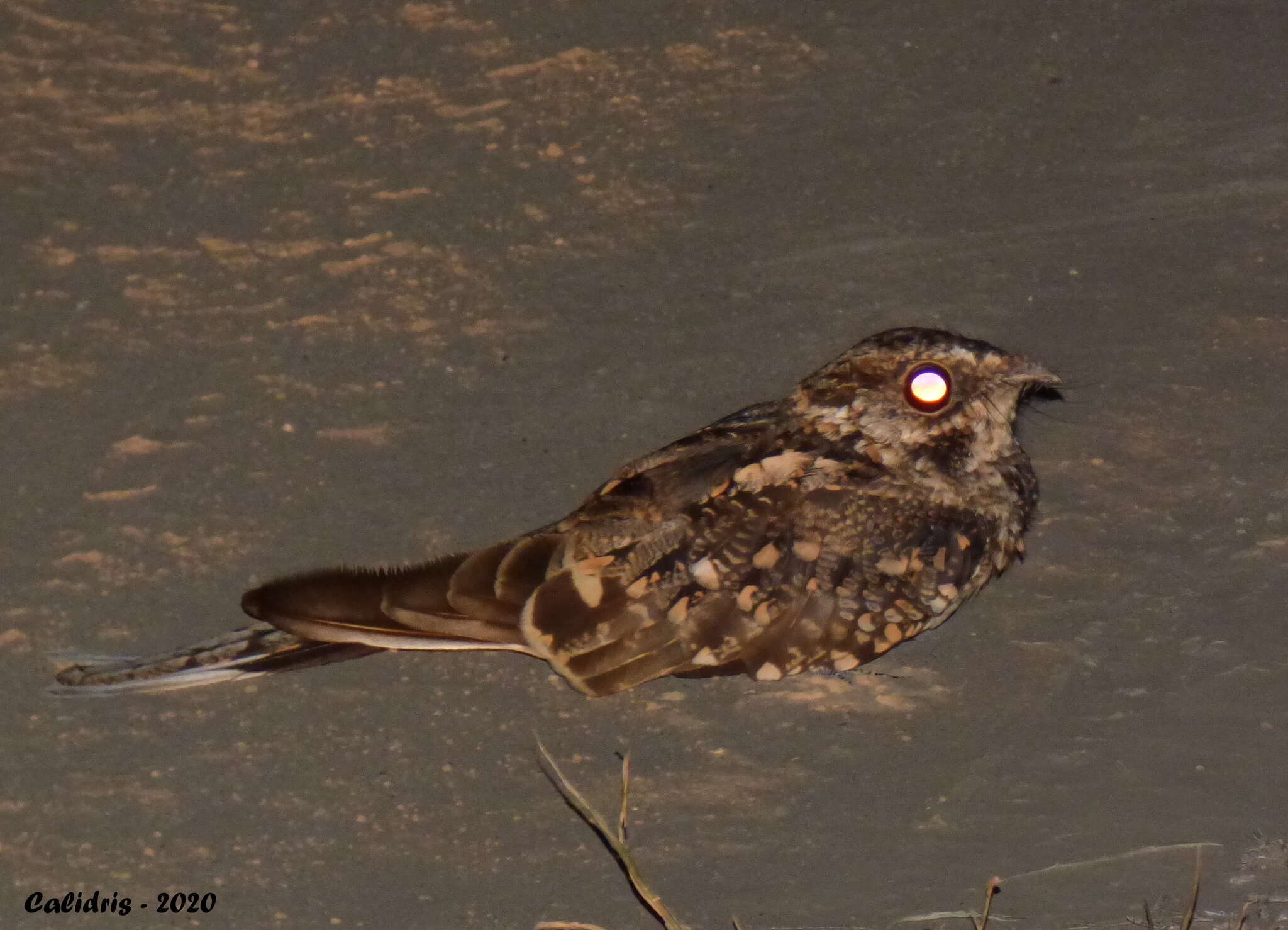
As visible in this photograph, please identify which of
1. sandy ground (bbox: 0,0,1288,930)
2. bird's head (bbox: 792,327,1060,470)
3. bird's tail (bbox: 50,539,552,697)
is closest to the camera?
bird's tail (bbox: 50,539,552,697)

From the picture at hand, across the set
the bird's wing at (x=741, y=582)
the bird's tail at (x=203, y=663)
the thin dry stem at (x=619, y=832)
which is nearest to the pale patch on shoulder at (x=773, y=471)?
the bird's wing at (x=741, y=582)

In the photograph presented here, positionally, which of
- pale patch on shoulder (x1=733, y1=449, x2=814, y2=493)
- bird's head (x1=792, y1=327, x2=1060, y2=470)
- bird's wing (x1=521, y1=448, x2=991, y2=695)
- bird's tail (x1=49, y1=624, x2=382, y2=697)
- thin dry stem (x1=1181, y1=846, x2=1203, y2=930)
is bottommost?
thin dry stem (x1=1181, y1=846, x2=1203, y2=930)

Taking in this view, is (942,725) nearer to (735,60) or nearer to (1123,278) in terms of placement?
(1123,278)

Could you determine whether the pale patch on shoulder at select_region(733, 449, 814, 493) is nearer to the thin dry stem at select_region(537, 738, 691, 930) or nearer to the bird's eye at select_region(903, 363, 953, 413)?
the bird's eye at select_region(903, 363, 953, 413)

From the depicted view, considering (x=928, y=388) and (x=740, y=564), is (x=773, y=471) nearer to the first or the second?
(x=740, y=564)

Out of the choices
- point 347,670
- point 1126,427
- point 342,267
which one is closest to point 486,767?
point 347,670

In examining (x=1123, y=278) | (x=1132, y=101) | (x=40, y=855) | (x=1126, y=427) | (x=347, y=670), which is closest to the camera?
(x=40, y=855)

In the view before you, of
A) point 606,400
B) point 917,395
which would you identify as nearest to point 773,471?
point 917,395

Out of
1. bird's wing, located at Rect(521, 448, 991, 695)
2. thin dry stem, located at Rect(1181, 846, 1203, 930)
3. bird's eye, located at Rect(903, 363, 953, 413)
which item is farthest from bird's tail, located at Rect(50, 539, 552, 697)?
thin dry stem, located at Rect(1181, 846, 1203, 930)
